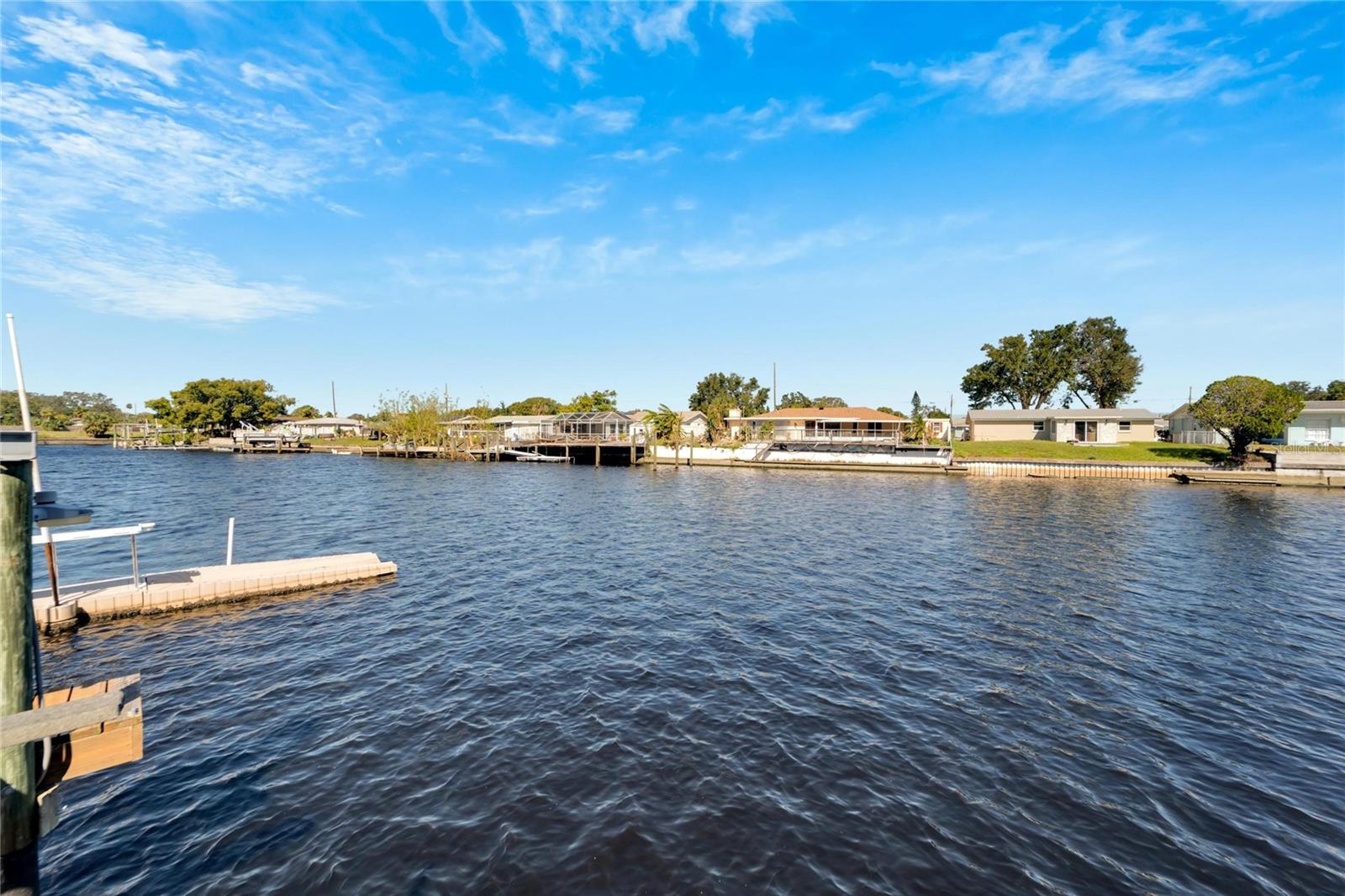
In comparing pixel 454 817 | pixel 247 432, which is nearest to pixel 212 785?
pixel 454 817

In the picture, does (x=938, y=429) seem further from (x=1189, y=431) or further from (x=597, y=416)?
(x=597, y=416)

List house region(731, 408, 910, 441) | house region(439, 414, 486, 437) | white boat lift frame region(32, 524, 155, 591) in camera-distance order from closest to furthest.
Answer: white boat lift frame region(32, 524, 155, 591), house region(731, 408, 910, 441), house region(439, 414, 486, 437)

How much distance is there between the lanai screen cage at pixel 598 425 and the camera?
10312 cm

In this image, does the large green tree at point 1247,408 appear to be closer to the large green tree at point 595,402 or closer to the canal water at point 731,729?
the canal water at point 731,729

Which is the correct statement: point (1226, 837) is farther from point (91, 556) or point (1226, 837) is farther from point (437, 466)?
point (437, 466)

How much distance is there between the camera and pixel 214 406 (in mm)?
132250

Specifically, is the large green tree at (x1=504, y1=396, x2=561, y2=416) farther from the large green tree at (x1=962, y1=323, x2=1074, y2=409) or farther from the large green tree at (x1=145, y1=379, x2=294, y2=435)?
the large green tree at (x1=962, y1=323, x2=1074, y2=409)

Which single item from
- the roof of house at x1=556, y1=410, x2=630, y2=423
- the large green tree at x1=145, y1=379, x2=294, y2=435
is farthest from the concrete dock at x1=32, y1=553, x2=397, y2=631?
the large green tree at x1=145, y1=379, x2=294, y2=435

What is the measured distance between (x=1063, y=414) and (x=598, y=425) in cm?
7878

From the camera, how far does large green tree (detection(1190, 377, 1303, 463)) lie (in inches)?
2495

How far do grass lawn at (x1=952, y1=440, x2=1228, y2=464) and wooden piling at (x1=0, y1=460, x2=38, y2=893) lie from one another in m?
87.4

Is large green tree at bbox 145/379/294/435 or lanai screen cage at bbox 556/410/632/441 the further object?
large green tree at bbox 145/379/294/435

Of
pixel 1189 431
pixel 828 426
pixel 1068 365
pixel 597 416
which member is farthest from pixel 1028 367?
pixel 597 416

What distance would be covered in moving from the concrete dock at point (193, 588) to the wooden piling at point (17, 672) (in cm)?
1559
